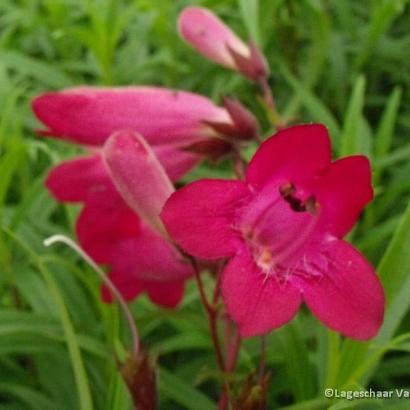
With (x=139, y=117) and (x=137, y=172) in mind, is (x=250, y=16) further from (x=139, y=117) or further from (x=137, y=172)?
(x=137, y=172)

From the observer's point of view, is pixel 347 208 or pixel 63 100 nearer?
pixel 347 208

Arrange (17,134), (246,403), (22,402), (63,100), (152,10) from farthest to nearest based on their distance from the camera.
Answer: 1. (152,10)
2. (17,134)
3. (22,402)
4. (63,100)
5. (246,403)

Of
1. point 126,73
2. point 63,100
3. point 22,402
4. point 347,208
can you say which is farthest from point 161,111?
point 126,73

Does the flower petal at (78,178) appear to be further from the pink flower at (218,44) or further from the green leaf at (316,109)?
the green leaf at (316,109)

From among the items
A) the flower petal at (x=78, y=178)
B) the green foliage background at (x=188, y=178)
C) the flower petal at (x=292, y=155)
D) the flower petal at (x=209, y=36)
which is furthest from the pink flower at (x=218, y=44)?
the flower petal at (x=292, y=155)

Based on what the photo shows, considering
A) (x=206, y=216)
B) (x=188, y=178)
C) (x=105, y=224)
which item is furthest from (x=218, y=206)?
(x=188, y=178)

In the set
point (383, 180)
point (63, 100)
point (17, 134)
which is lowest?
point (383, 180)

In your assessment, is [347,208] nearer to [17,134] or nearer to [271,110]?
[271,110]

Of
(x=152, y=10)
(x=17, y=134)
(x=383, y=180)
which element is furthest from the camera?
(x=152, y=10)
